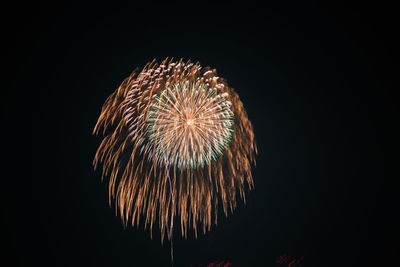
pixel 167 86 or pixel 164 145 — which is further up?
pixel 167 86

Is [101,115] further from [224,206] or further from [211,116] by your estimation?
[224,206]

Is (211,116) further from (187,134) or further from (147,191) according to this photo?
(147,191)

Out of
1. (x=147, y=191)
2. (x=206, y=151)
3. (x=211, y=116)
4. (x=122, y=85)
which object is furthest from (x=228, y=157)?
(x=122, y=85)

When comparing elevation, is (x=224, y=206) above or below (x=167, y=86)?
below

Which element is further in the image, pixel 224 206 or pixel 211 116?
pixel 224 206

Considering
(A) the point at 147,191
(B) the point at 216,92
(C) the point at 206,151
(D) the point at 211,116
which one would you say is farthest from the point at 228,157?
(A) the point at 147,191

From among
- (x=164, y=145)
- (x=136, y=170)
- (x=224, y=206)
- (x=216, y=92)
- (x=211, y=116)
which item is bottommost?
(x=224, y=206)
